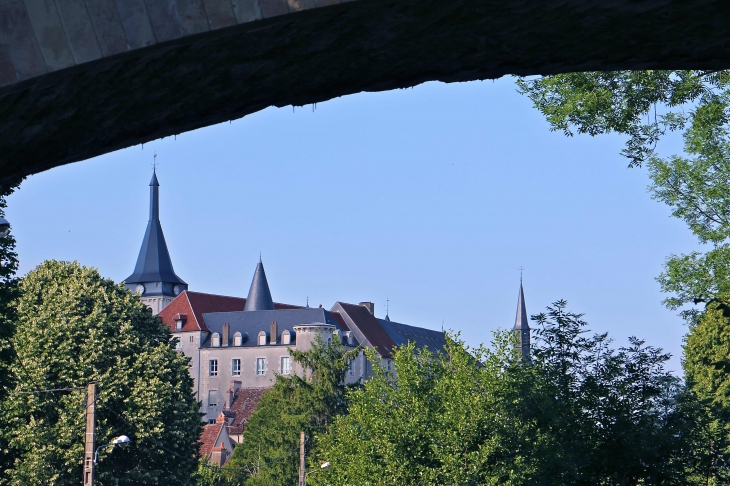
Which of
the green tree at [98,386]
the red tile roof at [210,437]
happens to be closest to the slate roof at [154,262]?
the red tile roof at [210,437]

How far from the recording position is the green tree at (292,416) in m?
57.9

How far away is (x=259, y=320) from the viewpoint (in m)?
123

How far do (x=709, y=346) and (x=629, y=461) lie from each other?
25036mm

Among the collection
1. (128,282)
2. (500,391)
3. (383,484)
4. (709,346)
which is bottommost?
(383,484)

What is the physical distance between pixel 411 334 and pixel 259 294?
22.1m

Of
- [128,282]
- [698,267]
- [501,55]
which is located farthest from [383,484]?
[128,282]

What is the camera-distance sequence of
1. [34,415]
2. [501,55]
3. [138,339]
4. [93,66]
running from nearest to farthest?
[93,66]
[501,55]
[34,415]
[138,339]

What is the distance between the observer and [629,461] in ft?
43.8

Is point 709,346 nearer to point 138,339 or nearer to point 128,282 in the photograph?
point 138,339

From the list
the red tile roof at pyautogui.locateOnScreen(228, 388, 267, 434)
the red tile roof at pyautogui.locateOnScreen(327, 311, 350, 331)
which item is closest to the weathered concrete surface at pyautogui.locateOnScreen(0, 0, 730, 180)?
the red tile roof at pyautogui.locateOnScreen(228, 388, 267, 434)

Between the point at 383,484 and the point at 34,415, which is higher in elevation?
the point at 34,415

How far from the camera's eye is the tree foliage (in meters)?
13.6

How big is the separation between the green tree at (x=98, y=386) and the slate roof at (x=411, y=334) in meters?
84.3

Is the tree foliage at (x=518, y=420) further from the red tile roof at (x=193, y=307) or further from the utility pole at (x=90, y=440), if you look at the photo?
the red tile roof at (x=193, y=307)
